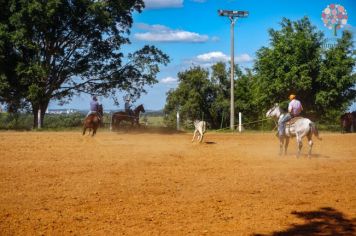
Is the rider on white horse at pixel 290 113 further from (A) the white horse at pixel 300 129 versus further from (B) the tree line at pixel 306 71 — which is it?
(B) the tree line at pixel 306 71

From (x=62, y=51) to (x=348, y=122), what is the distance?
66.5ft

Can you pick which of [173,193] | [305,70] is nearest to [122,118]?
[305,70]

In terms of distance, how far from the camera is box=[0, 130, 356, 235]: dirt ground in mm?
8172

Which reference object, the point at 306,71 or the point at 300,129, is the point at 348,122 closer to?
the point at 306,71

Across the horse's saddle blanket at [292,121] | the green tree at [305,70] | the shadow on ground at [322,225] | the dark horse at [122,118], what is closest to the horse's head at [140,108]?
the dark horse at [122,118]

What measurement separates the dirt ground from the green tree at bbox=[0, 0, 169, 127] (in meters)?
12.8

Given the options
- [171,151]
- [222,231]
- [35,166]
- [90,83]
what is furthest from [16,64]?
[222,231]

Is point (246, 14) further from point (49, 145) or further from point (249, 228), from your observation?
point (249, 228)

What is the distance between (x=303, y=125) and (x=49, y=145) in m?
10.4

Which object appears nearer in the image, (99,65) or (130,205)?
(130,205)

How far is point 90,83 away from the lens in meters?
33.9

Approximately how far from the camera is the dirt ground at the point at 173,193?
26.8 feet

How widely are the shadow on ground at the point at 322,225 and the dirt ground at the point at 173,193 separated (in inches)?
0.7

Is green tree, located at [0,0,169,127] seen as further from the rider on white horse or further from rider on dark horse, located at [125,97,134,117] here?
the rider on white horse
